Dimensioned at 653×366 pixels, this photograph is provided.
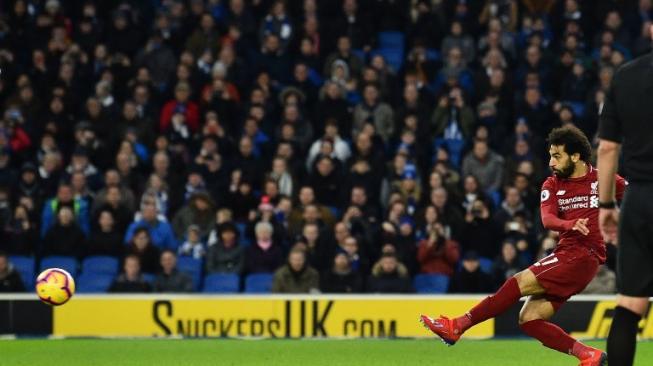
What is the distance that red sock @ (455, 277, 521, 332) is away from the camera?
9367 mm

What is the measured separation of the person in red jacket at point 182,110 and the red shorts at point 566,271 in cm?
917

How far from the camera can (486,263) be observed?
15.7 m

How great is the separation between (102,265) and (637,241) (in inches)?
402

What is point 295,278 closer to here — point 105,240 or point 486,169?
point 105,240

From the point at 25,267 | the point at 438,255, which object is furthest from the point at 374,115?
the point at 25,267

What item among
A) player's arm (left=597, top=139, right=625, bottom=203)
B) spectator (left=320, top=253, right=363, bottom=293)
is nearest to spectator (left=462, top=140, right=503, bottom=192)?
spectator (left=320, top=253, right=363, bottom=293)

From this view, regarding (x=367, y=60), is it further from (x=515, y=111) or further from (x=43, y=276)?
(x=43, y=276)

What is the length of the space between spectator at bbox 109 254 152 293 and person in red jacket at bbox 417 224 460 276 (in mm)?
3253

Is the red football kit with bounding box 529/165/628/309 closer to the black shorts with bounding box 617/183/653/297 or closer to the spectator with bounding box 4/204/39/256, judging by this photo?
the black shorts with bounding box 617/183/653/297

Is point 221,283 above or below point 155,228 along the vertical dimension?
below

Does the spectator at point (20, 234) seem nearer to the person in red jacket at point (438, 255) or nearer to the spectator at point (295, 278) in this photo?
the spectator at point (295, 278)

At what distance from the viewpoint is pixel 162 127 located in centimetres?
1772

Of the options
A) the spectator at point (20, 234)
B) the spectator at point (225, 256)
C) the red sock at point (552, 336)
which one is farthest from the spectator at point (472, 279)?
the red sock at point (552, 336)

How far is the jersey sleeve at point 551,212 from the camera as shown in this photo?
9.00m
